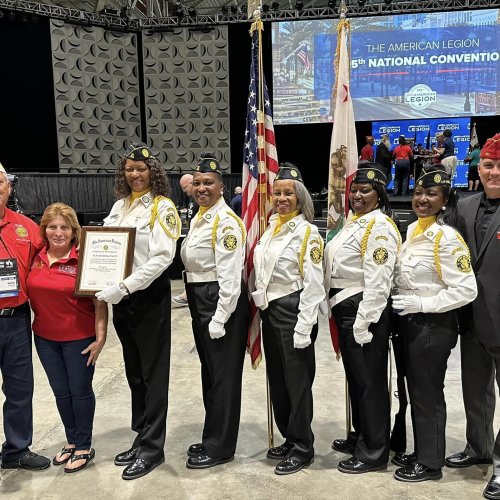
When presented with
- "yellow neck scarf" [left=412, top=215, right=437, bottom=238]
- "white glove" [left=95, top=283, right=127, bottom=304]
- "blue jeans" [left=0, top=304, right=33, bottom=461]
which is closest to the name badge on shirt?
"blue jeans" [left=0, top=304, right=33, bottom=461]

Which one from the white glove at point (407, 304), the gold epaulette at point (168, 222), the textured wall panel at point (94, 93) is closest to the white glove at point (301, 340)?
the white glove at point (407, 304)

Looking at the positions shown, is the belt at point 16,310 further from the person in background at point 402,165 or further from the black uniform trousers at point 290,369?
the person in background at point 402,165

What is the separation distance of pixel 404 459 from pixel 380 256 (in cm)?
124

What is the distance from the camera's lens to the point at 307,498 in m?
2.59

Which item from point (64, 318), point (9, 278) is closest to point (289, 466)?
point (64, 318)

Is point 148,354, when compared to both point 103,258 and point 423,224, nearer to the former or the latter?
point 103,258

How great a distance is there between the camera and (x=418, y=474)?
107 inches

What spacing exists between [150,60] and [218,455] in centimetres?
1319

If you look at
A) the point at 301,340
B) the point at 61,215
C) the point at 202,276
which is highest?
the point at 61,215

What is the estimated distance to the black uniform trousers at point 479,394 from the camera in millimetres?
2709

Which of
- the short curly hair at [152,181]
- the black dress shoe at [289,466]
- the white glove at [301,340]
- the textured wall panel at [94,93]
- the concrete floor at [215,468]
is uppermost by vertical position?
the textured wall panel at [94,93]

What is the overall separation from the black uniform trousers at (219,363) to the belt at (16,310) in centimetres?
93

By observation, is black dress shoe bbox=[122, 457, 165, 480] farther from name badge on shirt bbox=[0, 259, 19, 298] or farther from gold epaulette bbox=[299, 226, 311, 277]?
gold epaulette bbox=[299, 226, 311, 277]

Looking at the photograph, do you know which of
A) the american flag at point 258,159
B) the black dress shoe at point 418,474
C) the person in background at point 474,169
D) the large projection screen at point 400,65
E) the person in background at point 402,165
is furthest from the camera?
the large projection screen at point 400,65
